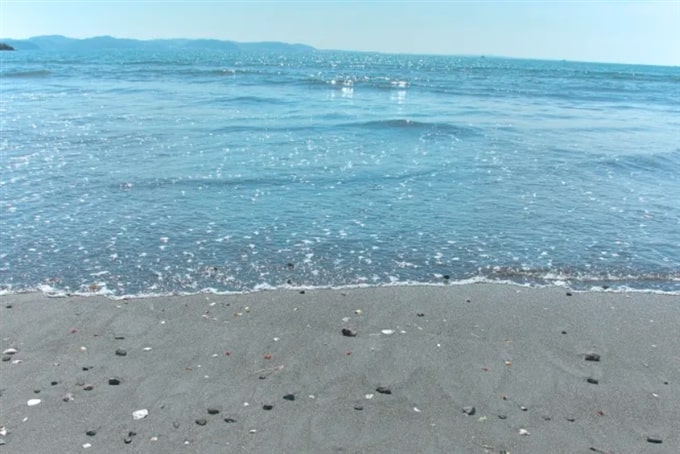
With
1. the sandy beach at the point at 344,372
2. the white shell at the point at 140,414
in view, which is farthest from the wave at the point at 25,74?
the white shell at the point at 140,414

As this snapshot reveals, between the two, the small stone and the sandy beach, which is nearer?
the sandy beach

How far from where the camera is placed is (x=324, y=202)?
11.0 metres

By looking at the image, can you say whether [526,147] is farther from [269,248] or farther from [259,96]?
[259,96]

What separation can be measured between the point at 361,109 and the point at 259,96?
792 centimetres

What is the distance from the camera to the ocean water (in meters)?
7.84

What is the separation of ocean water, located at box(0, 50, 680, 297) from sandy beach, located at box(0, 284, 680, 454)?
2.51 feet

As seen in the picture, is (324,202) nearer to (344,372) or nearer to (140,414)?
(344,372)

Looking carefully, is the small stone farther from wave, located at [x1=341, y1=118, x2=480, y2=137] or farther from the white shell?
wave, located at [x1=341, y1=118, x2=480, y2=137]

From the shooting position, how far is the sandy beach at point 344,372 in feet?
14.3

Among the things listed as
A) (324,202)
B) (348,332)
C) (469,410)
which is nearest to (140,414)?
(348,332)

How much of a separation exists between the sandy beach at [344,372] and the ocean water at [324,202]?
2.51ft

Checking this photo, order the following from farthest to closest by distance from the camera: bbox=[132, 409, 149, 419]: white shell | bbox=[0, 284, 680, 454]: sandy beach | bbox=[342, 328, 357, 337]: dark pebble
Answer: bbox=[342, 328, 357, 337]: dark pebble, bbox=[132, 409, 149, 419]: white shell, bbox=[0, 284, 680, 454]: sandy beach

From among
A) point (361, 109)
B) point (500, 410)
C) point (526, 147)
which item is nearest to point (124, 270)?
point (500, 410)

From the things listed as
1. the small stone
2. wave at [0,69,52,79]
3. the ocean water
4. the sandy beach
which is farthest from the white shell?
wave at [0,69,52,79]
